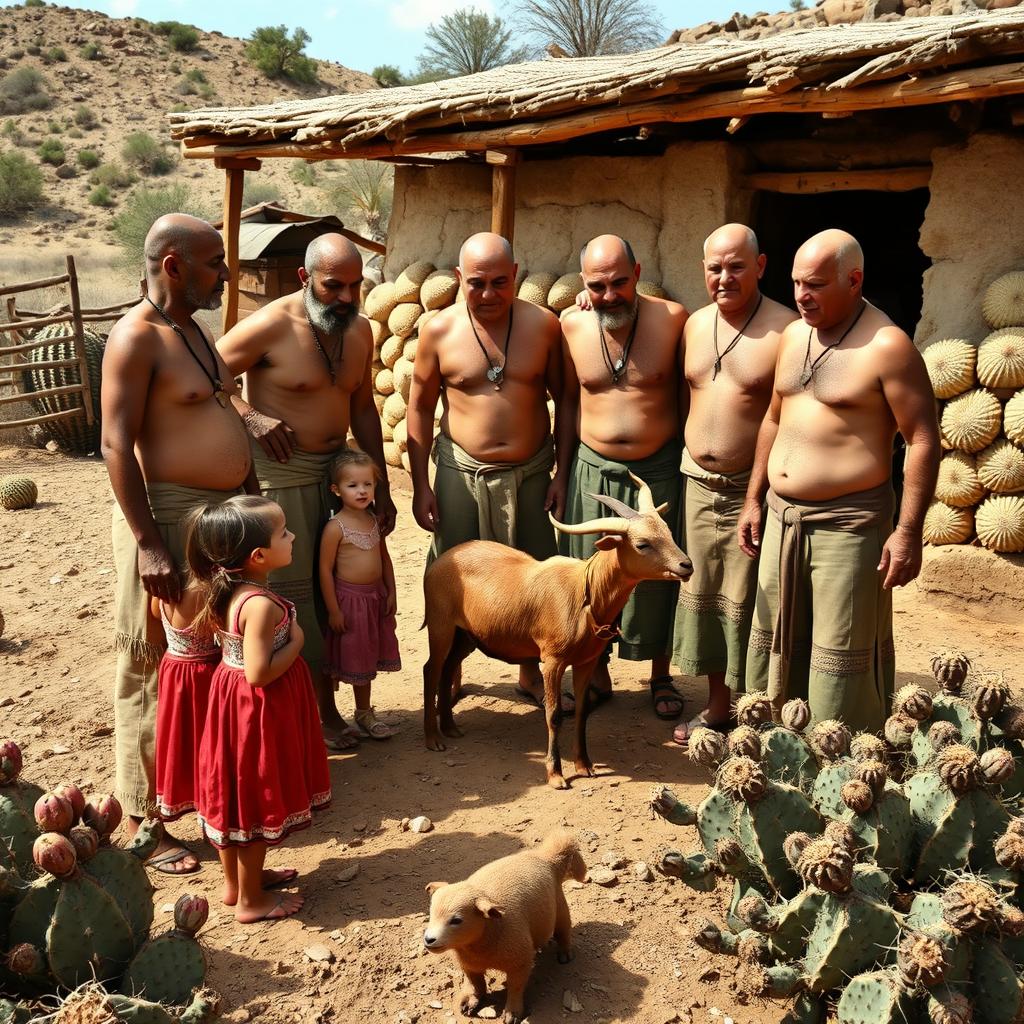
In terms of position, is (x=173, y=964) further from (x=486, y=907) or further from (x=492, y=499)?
(x=492, y=499)

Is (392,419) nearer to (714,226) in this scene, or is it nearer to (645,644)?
(714,226)

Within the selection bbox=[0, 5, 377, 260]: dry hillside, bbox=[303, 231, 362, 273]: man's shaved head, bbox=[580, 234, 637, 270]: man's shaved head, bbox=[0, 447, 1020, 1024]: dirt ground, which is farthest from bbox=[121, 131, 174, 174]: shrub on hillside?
bbox=[580, 234, 637, 270]: man's shaved head

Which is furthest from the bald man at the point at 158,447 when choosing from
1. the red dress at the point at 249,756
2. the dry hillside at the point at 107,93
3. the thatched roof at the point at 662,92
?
the dry hillside at the point at 107,93

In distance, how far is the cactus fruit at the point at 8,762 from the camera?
316cm

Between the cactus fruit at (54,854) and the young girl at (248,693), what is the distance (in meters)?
0.78

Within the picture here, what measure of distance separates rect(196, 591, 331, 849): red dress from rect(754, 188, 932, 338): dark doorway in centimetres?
662

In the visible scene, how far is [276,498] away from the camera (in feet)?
15.0

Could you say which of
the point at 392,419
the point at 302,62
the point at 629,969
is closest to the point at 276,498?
the point at 629,969

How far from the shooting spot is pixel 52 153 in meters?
32.5

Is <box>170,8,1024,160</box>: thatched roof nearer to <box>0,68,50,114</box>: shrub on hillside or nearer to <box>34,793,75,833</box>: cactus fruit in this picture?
<box>34,793,75,833</box>: cactus fruit

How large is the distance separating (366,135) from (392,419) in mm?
2816

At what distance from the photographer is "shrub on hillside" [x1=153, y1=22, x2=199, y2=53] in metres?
39.7

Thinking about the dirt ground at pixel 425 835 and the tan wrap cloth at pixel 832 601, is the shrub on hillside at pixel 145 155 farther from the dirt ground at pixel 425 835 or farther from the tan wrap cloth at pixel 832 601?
the tan wrap cloth at pixel 832 601

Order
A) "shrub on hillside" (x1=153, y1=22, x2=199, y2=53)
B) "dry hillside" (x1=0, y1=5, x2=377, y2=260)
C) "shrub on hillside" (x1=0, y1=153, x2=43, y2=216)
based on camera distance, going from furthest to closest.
→ "shrub on hillside" (x1=153, y1=22, x2=199, y2=53), "dry hillside" (x1=0, y1=5, x2=377, y2=260), "shrub on hillside" (x1=0, y1=153, x2=43, y2=216)
